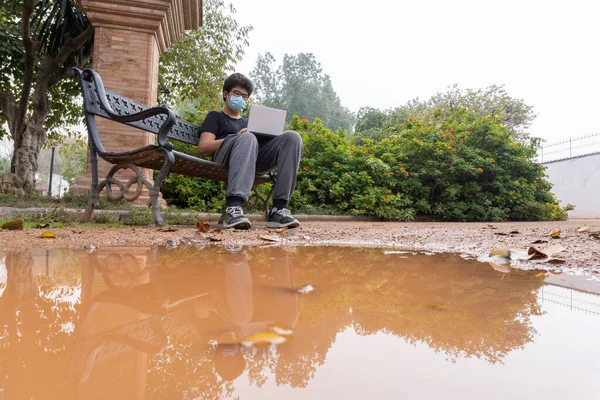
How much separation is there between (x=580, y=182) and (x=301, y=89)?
35990mm

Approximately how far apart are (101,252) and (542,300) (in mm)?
1553

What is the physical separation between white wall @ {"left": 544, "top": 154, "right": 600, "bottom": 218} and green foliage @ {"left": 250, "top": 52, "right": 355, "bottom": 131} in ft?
100

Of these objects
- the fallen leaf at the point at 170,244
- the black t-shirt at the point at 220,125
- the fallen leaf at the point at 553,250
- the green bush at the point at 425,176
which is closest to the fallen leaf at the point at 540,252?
the fallen leaf at the point at 553,250

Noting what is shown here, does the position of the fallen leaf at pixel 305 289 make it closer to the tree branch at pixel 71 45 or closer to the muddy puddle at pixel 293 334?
the muddy puddle at pixel 293 334

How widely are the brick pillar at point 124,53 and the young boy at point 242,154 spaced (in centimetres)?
144

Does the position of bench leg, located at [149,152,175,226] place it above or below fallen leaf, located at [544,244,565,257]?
above

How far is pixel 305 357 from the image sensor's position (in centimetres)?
51

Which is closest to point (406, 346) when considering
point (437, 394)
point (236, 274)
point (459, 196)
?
point (437, 394)

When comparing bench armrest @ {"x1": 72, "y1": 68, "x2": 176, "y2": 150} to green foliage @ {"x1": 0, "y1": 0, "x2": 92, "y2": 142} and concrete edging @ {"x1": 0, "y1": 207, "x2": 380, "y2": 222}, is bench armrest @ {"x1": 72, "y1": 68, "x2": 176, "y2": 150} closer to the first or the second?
concrete edging @ {"x1": 0, "y1": 207, "x2": 380, "y2": 222}

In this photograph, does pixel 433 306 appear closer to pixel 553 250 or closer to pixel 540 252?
pixel 540 252

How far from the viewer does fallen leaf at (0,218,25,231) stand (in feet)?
7.33

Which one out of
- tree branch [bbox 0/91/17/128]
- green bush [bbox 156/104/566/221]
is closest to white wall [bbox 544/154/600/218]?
green bush [bbox 156/104/566/221]

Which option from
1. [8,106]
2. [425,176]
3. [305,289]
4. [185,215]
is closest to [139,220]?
[185,215]

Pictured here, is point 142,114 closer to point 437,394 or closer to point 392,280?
point 392,280
